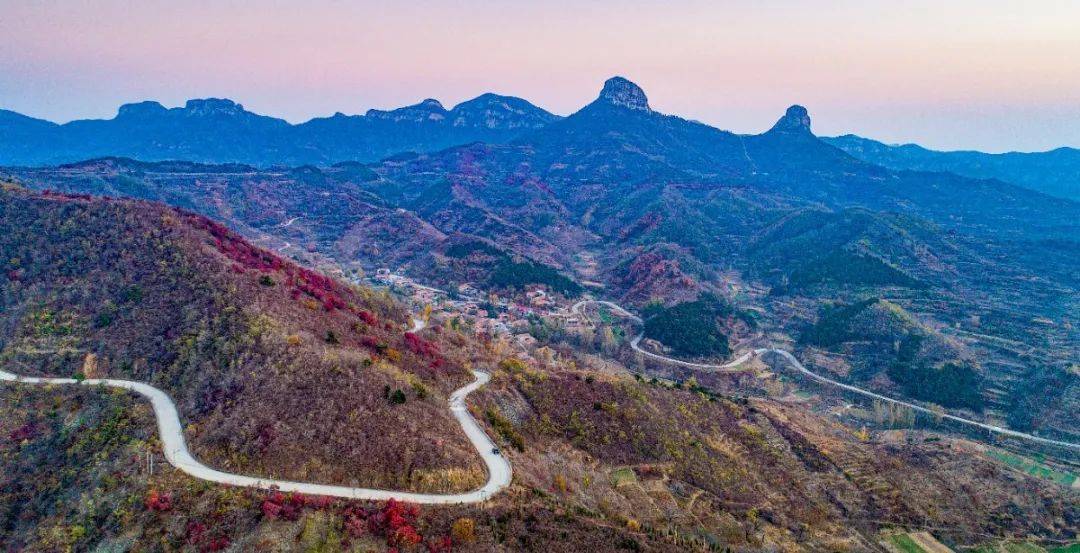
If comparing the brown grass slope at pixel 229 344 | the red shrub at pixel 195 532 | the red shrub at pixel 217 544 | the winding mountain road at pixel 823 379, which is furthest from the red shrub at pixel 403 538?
the winding mountain road at pixel 823 379

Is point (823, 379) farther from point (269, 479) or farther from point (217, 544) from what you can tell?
point (217, 544)

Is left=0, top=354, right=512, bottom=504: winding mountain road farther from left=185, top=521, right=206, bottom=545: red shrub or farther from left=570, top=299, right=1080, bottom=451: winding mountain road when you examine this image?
left=570, top=299, right=1080, bottom=451: winding mountain road

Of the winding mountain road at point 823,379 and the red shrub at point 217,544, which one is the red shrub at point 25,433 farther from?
the winding mountain road at point 823,379

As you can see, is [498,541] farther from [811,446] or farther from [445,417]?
[811,446]

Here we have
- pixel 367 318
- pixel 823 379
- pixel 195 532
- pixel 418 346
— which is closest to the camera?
pixel 195 532

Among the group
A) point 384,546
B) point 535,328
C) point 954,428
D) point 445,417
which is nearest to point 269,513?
point 384,546

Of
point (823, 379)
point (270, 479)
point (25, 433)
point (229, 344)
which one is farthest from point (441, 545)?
point (823, 379)

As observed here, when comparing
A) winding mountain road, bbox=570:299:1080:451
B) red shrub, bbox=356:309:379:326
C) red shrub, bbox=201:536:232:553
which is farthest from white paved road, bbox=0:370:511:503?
winding mountain road, bbox=570:299:1080:451

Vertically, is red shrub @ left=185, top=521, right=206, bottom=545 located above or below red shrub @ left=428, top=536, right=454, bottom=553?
above
